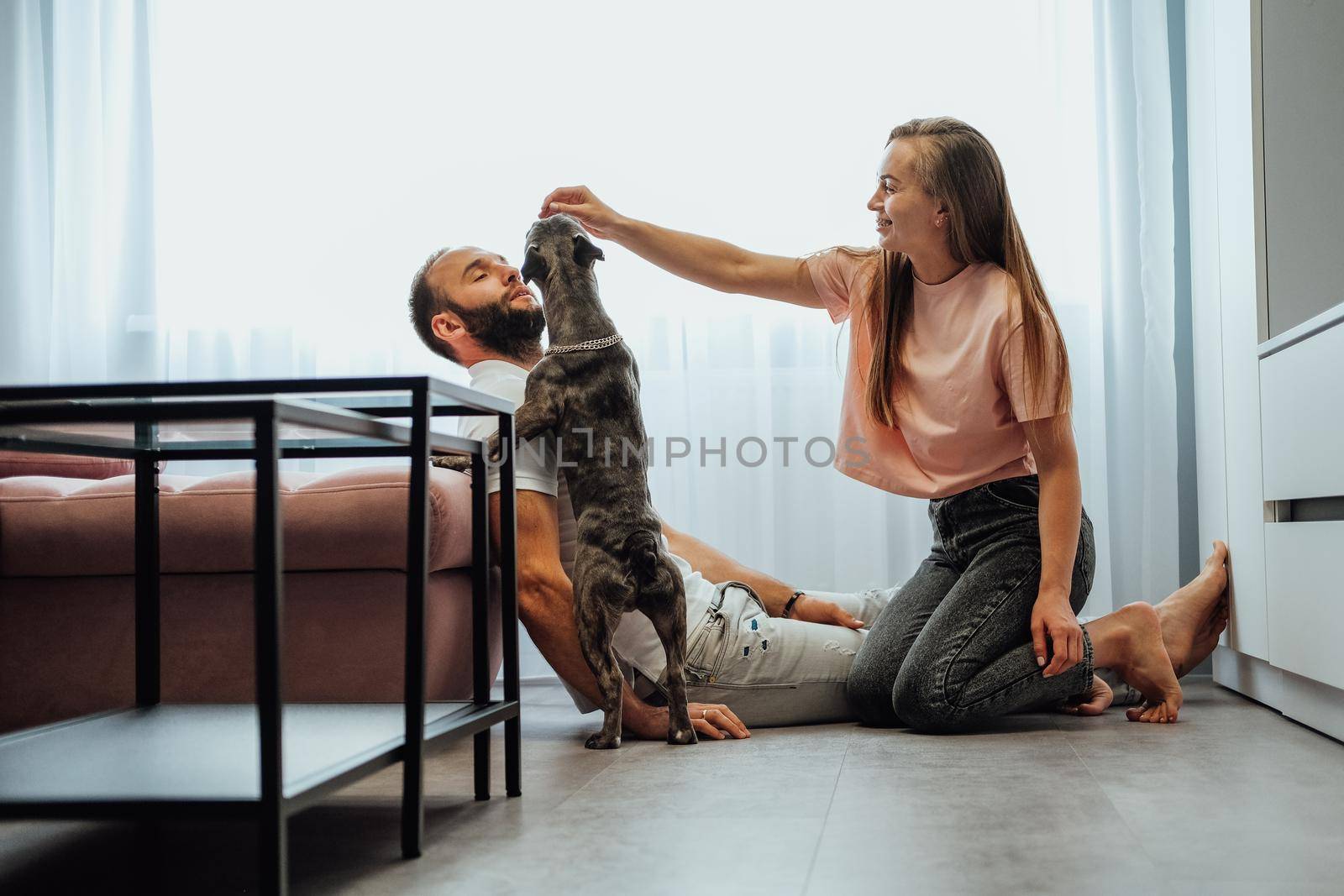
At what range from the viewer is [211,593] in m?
1.94

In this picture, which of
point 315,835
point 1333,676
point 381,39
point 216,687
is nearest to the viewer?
point 315,835

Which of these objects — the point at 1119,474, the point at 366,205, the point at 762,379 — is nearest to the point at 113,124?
the point at 366,205

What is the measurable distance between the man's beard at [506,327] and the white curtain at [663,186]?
3.15ft

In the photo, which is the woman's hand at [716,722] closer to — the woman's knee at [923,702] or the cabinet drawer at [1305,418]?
the woman's knee at [923,702]

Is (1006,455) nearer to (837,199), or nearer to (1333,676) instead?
(1333,676)

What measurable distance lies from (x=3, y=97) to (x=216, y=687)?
2389 millimetres

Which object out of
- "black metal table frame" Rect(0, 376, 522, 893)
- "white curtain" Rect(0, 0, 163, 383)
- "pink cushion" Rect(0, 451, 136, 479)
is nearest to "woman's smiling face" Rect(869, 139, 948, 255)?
"black metal table frame" Rect(0, 376, 522, 893)

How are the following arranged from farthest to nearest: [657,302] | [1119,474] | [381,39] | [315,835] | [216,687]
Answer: [381,39], [657,302], [1119,474], [216,687], [315,835]

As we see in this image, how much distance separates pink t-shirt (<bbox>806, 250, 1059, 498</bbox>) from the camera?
1.92 meters

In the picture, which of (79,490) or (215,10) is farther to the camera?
(215,10)

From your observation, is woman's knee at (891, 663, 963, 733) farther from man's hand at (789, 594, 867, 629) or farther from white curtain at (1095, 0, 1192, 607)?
white curtain at (1095, 0, 1192, 607)

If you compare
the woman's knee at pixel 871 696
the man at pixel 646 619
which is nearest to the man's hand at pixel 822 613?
the man at pixel 646 619

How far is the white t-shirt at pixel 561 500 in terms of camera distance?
190 centimetres

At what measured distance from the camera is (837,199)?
10.0 feet
